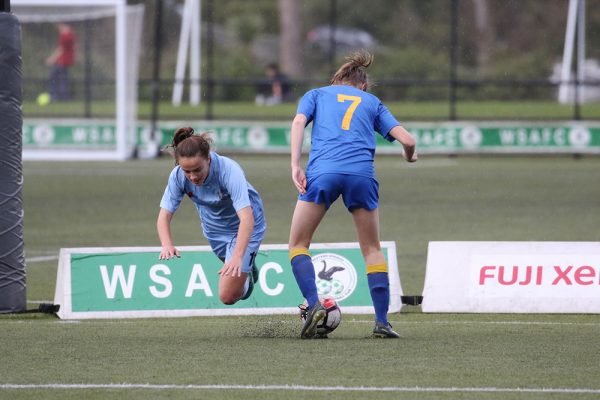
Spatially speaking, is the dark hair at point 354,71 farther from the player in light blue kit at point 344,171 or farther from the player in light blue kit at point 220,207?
the player in light blue kit at point 220,207

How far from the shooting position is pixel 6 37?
9.38 meters

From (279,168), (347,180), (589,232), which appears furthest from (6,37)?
(279,168)

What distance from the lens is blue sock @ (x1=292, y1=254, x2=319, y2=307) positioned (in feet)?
26.2

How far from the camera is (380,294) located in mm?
8008

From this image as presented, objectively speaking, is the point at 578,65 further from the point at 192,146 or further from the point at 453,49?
the point at 192,146

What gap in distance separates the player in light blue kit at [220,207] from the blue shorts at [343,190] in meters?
0.40

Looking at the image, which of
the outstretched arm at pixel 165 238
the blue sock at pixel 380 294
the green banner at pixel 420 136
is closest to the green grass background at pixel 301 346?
the blue sock at pixel 380 294

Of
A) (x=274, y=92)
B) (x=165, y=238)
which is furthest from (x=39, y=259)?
(x=274, y=92)

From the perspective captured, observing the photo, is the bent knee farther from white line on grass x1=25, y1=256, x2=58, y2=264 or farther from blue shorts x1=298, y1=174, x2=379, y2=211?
white line on grass x1=25, y1=256, x2=58, y2=264

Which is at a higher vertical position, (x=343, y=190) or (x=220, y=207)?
(x=343, y=190)

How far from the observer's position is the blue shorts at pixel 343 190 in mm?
7859

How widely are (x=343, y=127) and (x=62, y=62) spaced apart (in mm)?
20872

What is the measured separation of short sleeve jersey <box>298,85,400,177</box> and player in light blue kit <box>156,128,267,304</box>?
1.72ft

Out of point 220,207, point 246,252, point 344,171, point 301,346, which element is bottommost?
point 301,346
